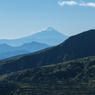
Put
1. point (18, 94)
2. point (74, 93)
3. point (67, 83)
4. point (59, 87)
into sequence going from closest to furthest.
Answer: point (74, 93) < point (18, 94) < point (59, 87) < point (67, 83)

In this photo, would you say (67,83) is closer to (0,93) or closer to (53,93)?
(53,93)

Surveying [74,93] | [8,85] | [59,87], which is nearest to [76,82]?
[59,87]

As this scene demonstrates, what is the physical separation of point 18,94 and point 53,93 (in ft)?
110

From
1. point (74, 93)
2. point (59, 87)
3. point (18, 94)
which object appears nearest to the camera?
point (74, 93)

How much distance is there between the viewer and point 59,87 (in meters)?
184

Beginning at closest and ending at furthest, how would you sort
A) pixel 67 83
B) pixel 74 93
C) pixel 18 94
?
pixel 74 93 < pixel 18 94 < pixel 67 83

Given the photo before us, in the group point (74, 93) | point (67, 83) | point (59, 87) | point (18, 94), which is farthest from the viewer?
point (67, 83)

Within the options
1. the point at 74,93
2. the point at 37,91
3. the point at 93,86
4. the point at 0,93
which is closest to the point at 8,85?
the point at 0,93

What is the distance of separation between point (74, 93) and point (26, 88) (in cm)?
5449

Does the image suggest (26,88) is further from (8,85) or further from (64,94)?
(64,94)

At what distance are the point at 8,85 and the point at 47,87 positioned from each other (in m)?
41.7

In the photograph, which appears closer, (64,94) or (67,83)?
(64,94)

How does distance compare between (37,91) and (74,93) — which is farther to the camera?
(37,91)

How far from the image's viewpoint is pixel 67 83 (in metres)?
196
